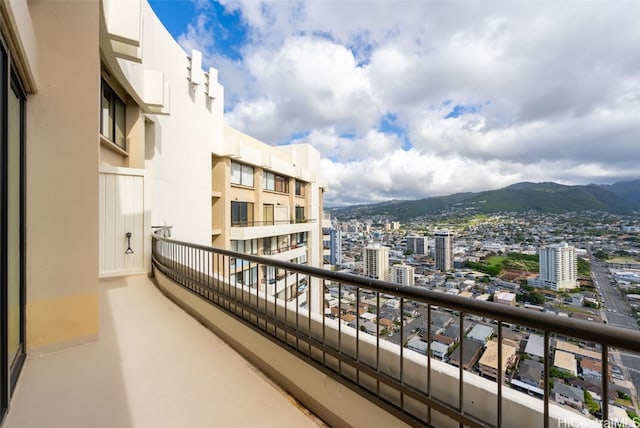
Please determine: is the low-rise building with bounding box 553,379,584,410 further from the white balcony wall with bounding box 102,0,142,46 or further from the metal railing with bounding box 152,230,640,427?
the white balcony wall with bounding box 102,0,142,46

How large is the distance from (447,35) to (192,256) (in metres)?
10.0

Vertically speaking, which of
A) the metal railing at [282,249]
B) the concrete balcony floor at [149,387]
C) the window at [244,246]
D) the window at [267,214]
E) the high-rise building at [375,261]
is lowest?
the metal railing at [282,249]

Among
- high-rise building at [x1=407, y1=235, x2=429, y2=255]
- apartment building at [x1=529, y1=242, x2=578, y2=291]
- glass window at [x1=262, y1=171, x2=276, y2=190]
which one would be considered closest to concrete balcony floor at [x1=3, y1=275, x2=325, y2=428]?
apartment building at [x1=529, y1=242, x2=578, y2=291]

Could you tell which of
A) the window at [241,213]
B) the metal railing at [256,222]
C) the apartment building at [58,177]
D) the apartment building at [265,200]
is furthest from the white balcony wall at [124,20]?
the metal railing at [256,222]

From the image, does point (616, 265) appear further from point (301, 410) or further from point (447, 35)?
point (447, 35)

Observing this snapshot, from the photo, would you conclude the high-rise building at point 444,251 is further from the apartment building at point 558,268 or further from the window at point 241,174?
the window at point 241,174

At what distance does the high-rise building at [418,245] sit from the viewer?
7.19 m

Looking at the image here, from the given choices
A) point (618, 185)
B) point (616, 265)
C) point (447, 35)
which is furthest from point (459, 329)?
point (618, 185)

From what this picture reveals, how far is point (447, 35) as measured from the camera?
903cm

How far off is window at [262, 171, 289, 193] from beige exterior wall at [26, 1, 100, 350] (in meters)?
15.9

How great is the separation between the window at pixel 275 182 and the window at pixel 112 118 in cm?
1168

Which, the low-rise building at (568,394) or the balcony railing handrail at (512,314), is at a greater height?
the balcony railing handrail at (512,314)

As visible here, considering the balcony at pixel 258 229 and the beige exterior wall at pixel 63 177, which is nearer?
the beige exterior wall at pixel 63 177

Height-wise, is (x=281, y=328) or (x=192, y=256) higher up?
(x=192, y=256)
